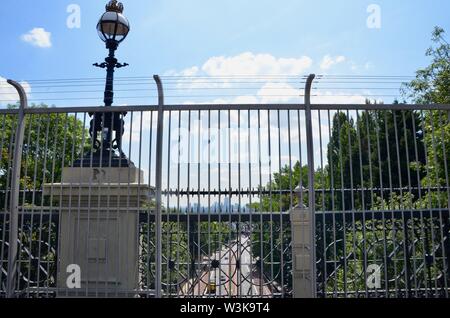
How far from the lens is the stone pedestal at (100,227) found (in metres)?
4.35

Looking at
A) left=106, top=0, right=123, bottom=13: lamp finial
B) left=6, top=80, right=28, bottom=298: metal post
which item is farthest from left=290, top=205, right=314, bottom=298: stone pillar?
left=106, top=0, right=123, bottom=13: lamp finial

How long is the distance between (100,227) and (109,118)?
133cm

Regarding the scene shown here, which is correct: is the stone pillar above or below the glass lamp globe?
below

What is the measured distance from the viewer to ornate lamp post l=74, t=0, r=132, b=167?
15.2 ft

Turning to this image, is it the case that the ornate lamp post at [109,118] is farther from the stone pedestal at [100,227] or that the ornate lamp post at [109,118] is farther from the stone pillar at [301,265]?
the stone pillar at [301,265]

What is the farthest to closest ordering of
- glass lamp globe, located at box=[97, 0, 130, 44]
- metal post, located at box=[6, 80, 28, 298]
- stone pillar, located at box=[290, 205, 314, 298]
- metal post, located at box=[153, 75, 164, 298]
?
glass lamp globe, located at box=[97, 0, 130, 44] → stone pillar, located at box=[290, 205, 314, 298] → metal post, located at box=[6, 80, 28, 298] → metal post, located at box=[153, 75, 164, 298]

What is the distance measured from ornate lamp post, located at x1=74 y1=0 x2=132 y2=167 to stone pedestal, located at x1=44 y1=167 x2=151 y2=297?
0.15 meters

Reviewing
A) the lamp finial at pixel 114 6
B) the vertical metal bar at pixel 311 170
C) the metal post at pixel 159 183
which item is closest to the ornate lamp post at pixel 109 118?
the lamp finial at pixel 114 6

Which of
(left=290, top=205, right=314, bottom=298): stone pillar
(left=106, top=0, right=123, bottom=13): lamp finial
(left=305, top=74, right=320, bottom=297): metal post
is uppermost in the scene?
(left=106, top=0, right=123, bottom=13): lamp finial

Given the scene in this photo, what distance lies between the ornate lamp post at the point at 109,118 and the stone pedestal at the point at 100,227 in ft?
0.50

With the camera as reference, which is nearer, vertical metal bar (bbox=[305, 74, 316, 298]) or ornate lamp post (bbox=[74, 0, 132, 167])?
vertical metal bar (bbox=[305, 74, 316, 298])

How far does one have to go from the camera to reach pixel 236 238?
14.7 ft

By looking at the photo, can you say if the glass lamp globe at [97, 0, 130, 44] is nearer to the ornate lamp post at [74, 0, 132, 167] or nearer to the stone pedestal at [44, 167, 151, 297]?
the ornate lamp post at [74, 0, 132, 167]
